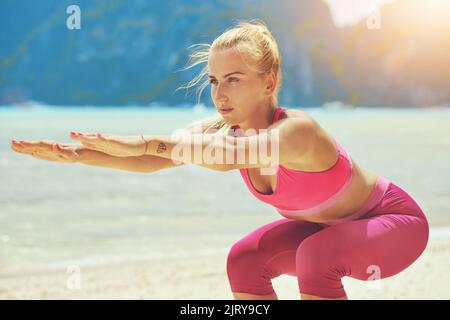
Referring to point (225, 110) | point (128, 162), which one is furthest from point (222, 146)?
point (128, 162)

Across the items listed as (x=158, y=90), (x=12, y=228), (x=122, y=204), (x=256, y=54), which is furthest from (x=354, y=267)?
(x=158, y=90)

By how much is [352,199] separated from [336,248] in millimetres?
246

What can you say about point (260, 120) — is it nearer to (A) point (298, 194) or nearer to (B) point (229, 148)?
(A) point (298, 194)

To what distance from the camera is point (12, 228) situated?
1029cm

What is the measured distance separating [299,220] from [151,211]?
407 inches

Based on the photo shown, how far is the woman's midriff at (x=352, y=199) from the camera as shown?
249 cm

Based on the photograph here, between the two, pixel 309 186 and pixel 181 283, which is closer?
pixel 309 186

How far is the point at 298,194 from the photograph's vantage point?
2.43 metres

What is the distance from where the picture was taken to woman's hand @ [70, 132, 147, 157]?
1.76 m

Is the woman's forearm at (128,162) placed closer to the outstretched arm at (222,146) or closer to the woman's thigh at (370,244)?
the outstretched arm at (222,146)

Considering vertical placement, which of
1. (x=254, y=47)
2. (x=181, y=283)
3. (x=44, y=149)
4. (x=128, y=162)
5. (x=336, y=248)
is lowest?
(x=181, y=283)

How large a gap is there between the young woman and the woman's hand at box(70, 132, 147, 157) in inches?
14.1

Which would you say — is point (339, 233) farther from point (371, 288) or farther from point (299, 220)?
point (371, 288)

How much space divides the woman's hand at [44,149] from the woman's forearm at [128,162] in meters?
0.19
